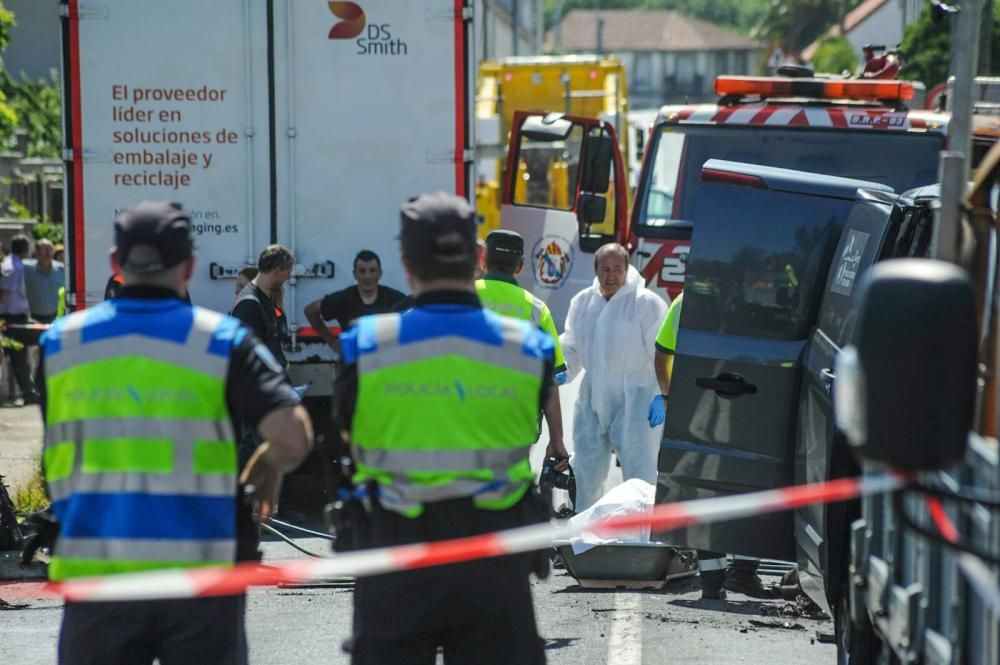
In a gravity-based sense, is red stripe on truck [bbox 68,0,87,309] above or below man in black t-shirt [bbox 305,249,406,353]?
above

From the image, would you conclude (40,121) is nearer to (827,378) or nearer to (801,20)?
(827,378)

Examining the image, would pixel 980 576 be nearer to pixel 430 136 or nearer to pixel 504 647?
pixel 504 647

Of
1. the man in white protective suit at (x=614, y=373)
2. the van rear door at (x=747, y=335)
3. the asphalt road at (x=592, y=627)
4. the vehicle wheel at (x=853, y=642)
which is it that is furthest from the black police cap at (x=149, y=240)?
the man in white protective suit at (x=614, y=373)

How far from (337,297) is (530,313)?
7.00 ft

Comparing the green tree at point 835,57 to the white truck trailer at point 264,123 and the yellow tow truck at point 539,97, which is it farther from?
the white truck trailer at point 264,123

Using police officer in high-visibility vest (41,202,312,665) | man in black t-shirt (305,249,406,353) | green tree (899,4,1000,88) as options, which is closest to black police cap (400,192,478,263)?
police officer in high-visibility vest (41,202,312,665)

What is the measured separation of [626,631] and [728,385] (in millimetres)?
1343

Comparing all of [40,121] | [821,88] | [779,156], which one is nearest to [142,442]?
[779,156]

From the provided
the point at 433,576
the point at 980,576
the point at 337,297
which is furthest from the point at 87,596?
the point at 337,297

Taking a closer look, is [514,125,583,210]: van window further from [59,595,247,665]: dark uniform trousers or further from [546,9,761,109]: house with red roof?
[546,9,761,109]: house with red roof

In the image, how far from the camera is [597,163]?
13.7 meters

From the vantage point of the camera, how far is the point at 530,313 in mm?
8750

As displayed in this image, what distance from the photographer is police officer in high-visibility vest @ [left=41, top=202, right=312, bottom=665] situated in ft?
13.6

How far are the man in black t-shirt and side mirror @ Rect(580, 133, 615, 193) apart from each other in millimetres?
3497
